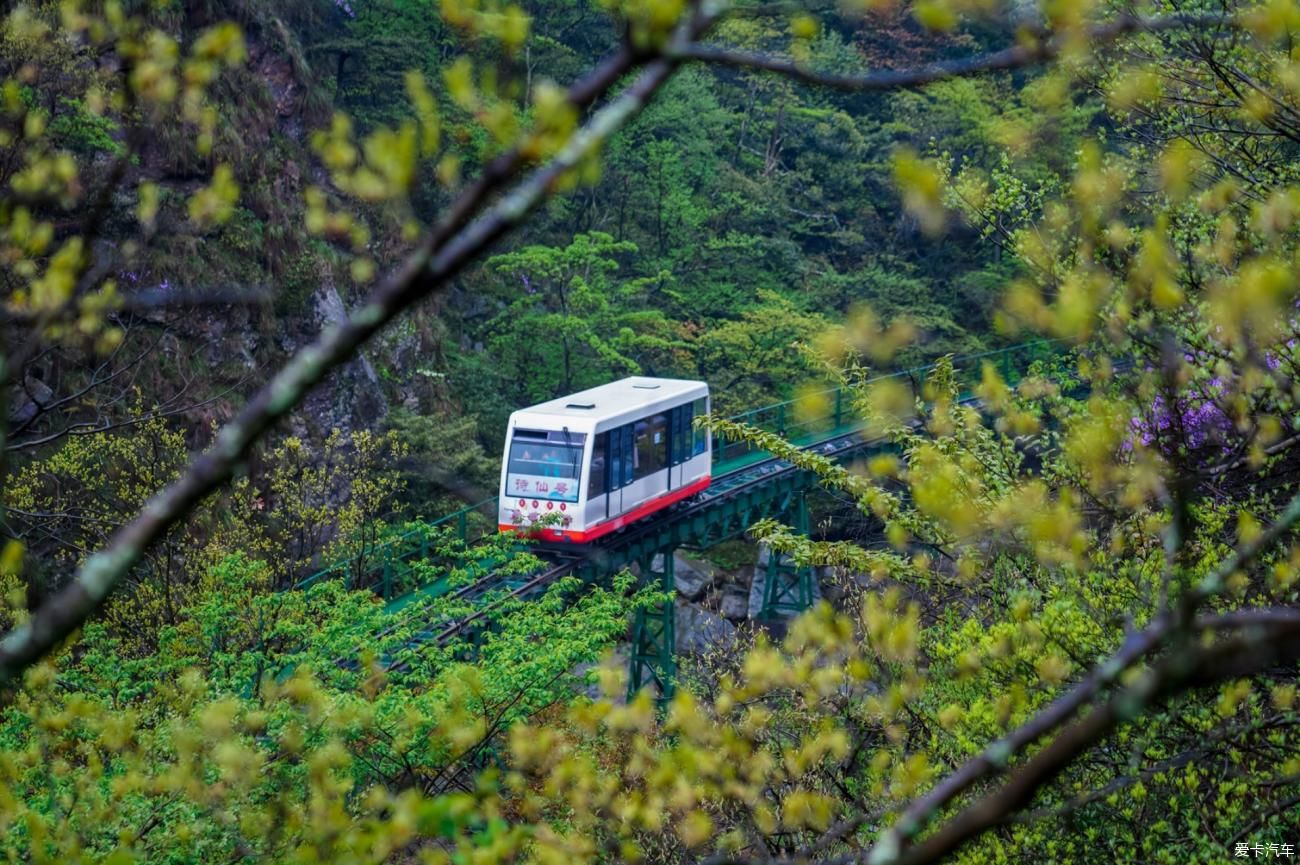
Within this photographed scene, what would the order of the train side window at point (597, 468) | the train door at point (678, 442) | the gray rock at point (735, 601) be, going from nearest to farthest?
1. the train side window at point (597, 468)
2. the train door at point (678, 442)
3. the gray rock at point (735, 601)

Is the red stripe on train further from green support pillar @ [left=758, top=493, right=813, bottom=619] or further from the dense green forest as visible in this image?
green support pillar @ [left=758, top=493, right=813, bottom=619]

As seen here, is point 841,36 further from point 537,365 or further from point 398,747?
point 398,747

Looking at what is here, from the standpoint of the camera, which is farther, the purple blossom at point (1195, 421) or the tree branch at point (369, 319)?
the purple blossom at point (1195, 421)

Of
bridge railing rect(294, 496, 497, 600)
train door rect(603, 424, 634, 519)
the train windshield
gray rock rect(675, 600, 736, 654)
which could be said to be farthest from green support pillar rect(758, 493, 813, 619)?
the train windshield

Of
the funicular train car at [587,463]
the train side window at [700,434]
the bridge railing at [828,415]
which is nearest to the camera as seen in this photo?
the funicular train car at [587,463]

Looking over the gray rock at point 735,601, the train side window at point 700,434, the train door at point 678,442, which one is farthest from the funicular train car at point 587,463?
the gray rock at point 735,601

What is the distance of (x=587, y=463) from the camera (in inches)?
611

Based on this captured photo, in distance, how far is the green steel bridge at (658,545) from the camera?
1354cm

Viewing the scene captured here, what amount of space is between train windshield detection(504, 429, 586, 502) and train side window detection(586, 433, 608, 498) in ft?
0.73

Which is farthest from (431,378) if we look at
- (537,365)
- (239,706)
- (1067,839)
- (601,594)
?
(1067,839)

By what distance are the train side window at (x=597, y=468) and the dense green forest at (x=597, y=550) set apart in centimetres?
133

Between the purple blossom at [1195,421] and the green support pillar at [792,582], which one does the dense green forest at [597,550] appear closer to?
the purple blossom at [1195,421]

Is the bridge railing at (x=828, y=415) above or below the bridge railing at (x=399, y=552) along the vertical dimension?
below

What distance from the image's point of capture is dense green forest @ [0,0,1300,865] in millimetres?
1972
